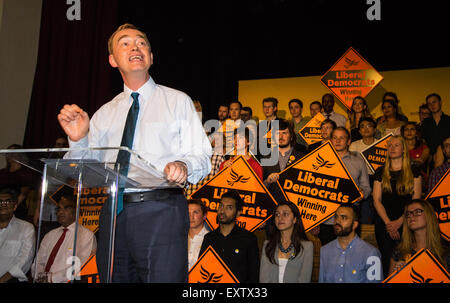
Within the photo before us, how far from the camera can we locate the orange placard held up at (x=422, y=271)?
9.71 ft

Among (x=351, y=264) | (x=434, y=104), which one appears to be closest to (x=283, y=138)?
(x=351, y=264)

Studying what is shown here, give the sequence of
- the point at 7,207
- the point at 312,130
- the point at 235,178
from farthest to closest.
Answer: the point at 312,130
the point at 235,178
the point at 7,207

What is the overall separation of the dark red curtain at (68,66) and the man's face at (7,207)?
14.3 ft

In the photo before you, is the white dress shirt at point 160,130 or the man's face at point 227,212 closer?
the white dress shirt at point 160,130

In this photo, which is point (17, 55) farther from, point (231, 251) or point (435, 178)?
point (435, 178)

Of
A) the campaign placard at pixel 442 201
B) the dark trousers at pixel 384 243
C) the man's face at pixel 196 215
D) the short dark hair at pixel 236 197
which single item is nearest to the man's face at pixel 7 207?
the man's face at pixel 196 215

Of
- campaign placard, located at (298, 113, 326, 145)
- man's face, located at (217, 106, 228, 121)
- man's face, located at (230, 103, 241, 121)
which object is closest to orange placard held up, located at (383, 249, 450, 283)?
campaign placard, located at (298, 113, 326, 145)

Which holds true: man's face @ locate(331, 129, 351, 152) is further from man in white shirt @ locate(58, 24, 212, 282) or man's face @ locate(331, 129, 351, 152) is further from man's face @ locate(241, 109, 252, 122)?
man in white shirt @ locate(58, 24, 212, 282)

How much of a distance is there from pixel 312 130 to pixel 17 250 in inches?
179

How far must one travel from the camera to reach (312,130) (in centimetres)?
575

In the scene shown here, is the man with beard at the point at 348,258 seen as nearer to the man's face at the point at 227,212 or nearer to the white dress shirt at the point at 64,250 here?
the man's face at the point at 227,212

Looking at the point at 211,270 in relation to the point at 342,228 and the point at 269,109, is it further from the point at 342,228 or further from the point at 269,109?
the point at 269,109

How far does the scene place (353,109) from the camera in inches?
239
